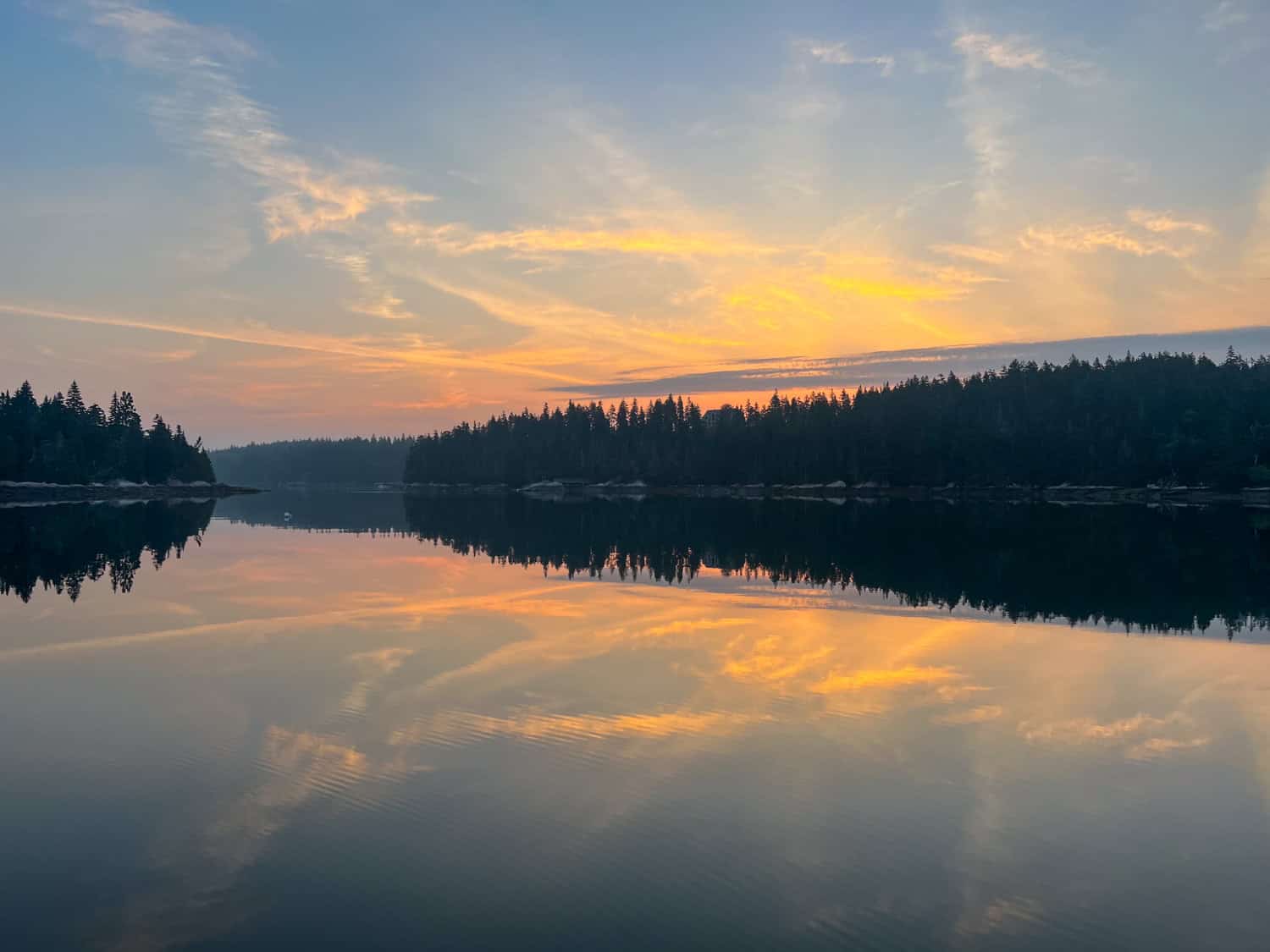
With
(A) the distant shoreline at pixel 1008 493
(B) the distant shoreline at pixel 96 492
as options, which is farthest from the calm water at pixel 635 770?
(B) the distant shoreline at pixel 96 492

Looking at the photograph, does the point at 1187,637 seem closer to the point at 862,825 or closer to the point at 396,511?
the point at 862,825

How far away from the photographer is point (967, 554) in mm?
46938

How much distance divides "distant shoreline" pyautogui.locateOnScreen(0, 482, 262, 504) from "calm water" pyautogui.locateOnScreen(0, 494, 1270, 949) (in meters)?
112

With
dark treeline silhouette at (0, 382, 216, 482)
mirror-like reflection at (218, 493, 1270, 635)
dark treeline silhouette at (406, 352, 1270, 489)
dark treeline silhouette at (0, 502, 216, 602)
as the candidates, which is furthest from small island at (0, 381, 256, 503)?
dark treeline silhouette at (406, 352, 1270, 489)

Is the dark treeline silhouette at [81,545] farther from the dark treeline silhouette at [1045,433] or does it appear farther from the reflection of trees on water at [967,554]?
the dark treeline silhouette at [1045,433]

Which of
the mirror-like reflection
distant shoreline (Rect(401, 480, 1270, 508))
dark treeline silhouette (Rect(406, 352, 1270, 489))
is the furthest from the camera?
dark treeline silhouette (Rect(406, 352, 1270, 489))

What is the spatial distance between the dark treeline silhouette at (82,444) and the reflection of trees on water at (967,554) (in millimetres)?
78760

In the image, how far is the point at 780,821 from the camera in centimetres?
1166

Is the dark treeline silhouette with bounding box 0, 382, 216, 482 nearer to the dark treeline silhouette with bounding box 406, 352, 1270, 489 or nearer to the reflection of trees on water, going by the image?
the reflection of trees on water

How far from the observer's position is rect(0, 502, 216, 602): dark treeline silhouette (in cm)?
3616

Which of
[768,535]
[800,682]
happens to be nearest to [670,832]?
[800,682]

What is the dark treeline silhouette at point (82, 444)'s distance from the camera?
13262 centimetres

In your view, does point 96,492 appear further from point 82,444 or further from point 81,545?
point 81,545

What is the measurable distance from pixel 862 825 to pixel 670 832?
2.41 meters
